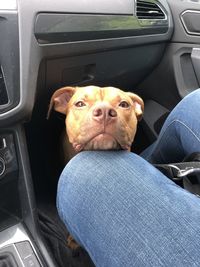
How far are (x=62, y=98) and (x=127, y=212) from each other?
632mm

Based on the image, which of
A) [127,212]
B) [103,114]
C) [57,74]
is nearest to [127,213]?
[127,212]

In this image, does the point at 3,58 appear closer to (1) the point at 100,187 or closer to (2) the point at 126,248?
(1) the point at 100,187

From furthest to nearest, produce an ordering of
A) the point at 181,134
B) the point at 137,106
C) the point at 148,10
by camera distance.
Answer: the point at 148,10, the point at 137,106, the point at 181,134

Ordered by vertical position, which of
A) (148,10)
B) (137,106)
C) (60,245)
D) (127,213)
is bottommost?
(60,245)

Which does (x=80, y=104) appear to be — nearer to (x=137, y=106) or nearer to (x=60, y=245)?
(x=137, y=106)

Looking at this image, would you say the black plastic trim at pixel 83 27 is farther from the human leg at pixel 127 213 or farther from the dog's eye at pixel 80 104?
the human leg at pixel 127 213

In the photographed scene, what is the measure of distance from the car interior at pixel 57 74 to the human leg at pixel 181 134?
0.35m

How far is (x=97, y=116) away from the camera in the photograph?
1.08m

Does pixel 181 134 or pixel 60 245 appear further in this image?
pixel 60 245

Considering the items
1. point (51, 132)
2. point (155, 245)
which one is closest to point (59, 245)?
point (51, 132)

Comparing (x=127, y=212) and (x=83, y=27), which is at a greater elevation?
(x=83, y=27)

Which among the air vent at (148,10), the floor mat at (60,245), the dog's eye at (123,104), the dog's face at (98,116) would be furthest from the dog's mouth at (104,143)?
the air vent at (148,10)

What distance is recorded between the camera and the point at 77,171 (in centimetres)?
88

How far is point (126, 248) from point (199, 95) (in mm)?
595
